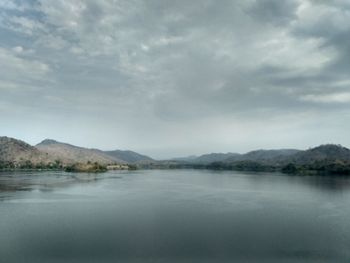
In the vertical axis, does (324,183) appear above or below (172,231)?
above

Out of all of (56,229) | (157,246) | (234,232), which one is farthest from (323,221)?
(56,229)

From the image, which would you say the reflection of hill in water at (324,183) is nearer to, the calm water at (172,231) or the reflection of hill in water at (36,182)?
the calm water at (172,231)

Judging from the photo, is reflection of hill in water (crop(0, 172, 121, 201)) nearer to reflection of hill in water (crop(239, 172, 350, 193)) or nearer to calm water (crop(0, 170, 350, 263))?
calm water (crop(0, 170, 350, 263))

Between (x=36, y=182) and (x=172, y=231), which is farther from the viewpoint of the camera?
(x=36, y=182)

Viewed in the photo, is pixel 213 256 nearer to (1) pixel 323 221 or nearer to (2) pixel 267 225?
(2) pixel 267 225

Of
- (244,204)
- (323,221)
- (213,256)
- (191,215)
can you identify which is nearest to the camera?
(213,256)

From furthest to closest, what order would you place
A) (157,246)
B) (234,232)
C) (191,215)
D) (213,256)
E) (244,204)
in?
1. (244,204)
2. (191,215)
3. (234,232)
4. (157,246)
5. (213,256)

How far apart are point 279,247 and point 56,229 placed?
2709 centimetres

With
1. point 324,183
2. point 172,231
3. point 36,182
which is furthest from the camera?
point 36,182

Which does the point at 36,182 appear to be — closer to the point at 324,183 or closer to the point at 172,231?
the point at 172,231

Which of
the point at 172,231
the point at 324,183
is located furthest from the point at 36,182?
the point at 324,183

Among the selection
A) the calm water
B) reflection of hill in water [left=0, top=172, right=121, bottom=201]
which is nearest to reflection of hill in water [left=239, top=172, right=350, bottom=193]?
the calm water

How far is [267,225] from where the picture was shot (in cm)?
4812

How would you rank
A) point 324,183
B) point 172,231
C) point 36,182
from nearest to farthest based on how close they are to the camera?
point 172,231
point 324,183
point 36,182
